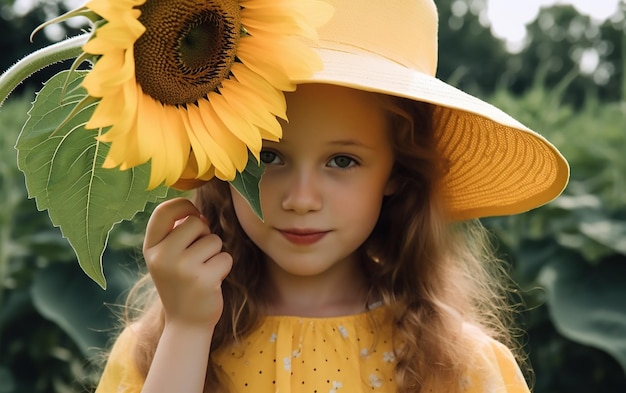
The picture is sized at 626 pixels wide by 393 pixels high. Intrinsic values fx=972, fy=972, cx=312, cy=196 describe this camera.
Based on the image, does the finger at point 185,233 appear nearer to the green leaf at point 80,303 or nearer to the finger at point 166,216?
the finger at point 166,216

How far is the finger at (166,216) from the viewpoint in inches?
50.3

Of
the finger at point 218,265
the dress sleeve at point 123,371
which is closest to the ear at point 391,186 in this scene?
the finger at point 218,265

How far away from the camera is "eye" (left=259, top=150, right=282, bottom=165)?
50.9 inches

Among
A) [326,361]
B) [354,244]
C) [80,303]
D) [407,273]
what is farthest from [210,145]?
[80,303]

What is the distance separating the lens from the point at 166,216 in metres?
1.28

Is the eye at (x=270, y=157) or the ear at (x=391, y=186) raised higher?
the eye at (x=270, y=157)

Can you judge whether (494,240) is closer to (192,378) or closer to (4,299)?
(4,299)

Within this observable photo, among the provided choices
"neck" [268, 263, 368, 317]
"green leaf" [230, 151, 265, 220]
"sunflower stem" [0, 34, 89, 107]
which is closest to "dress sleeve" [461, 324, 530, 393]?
"neck" [268, 263, 368, 317]

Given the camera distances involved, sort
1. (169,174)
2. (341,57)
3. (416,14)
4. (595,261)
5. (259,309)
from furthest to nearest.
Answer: (595,261), (259,309), (416,14), (341,57), (169,174)

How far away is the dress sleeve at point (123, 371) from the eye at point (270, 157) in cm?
44

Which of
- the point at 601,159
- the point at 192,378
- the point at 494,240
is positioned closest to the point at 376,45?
the point at 192,378

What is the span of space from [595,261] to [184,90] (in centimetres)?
205

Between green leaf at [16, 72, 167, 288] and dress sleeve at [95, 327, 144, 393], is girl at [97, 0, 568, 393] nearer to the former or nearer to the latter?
dress sleeve at [95, 327, 144, 393]

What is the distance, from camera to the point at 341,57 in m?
1.23
